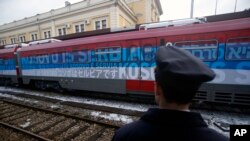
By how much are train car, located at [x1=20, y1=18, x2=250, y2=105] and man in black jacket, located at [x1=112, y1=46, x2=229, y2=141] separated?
5.68 meters

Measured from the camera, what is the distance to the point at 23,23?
3469 centimetres

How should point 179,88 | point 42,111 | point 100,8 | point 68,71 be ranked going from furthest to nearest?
point 100,8, point 68,71, point 42,111, point 179,88

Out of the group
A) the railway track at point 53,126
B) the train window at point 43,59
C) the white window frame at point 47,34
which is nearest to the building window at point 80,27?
the white window frame at point 47,34

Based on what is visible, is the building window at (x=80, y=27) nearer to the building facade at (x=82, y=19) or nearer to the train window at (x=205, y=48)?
the building facade at (x=82, y=19)

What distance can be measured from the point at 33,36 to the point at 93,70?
31350mm

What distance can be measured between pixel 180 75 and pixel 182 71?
3cm

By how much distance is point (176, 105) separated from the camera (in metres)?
1.12

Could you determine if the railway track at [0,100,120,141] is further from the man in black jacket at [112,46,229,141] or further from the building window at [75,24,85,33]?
the building window at [75,24,85,33]

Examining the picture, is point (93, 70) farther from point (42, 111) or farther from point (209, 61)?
point (209, 61)

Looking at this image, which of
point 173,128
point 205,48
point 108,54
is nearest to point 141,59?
point 108,54

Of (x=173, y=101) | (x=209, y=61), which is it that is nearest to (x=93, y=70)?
(x=209, y=61)

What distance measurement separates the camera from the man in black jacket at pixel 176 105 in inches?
40.8

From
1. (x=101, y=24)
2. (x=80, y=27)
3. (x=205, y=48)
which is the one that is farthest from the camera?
(x=80, y=27)

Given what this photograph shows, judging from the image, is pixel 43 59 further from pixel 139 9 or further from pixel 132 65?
pixel 139 9
